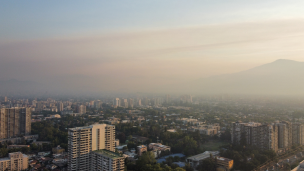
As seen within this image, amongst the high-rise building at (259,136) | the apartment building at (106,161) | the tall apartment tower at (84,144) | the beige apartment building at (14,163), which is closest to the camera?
the apartment building at (106,161)

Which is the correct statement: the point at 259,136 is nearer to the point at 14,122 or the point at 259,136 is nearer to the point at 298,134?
the point at 298,134

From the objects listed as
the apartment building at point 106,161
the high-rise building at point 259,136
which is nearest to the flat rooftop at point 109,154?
the apartment building at point 106,161

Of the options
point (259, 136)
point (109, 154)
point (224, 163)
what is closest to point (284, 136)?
point (259, 136)

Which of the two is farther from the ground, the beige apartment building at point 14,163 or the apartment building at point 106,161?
the apartment building at point 106,161

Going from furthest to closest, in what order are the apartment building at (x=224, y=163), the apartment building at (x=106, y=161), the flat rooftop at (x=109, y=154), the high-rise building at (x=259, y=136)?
the high-rise building at (x=259, y=136)
the apartment building at (x=224, y=163)
the flat rooftop at (x=109, y=154)
the apartment building at (x=106, y=161)

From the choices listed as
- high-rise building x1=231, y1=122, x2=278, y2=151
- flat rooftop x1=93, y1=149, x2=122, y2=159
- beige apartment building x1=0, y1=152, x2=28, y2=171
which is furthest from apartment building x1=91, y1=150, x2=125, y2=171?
high-rise building x1=231, y1=122, x2=278, y2=151

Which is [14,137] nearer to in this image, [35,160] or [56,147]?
[56,147]

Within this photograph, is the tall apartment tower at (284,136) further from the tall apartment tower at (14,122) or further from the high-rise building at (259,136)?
the tall apartment tower at (14,122)

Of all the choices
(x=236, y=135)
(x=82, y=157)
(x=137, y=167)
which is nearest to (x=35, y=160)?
(x=82, y=157)
